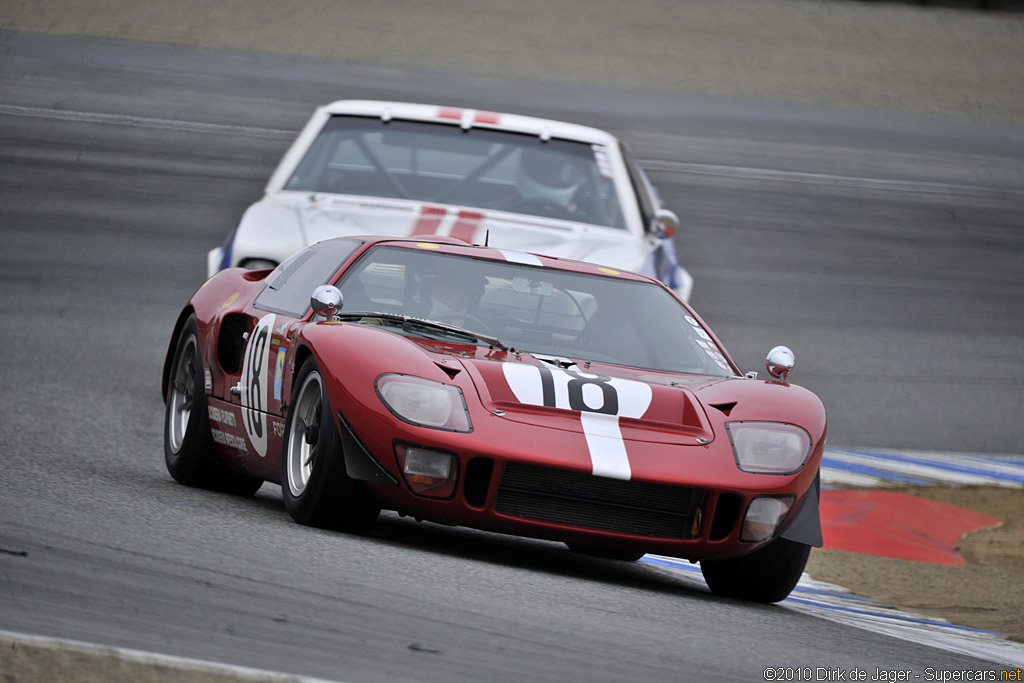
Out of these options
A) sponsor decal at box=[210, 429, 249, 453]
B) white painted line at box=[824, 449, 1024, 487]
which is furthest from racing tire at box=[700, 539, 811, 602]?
white painted line at box=[824, 449, 1024, 487]

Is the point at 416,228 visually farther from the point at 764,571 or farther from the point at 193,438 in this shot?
the point at 764,571

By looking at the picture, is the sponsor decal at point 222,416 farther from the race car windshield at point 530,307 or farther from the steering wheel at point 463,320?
the steering wheel at point 463,320

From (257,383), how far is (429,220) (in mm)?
2186

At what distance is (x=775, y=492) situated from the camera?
17.1 feet

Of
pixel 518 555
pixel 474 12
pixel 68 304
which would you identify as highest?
pixel 518 555

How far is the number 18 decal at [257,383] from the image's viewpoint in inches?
235

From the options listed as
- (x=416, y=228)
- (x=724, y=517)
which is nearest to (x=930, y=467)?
(x=416, y=228)

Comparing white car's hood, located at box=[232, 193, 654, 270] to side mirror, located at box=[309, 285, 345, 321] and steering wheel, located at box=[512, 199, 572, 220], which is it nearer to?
steering wheel, located at box=[512, 199, 572, 220]

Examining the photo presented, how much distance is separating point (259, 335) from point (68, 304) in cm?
591

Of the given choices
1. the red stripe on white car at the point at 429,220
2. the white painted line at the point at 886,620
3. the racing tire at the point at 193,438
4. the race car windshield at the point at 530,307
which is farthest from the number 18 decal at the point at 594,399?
the red stripe on white car at the point at 429,220

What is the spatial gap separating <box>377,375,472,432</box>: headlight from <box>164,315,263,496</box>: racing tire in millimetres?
1560

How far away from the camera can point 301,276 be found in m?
6.45

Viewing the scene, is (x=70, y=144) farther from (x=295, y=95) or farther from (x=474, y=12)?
(x=474, y=12)

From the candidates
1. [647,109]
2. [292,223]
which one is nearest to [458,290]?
[292,223]
